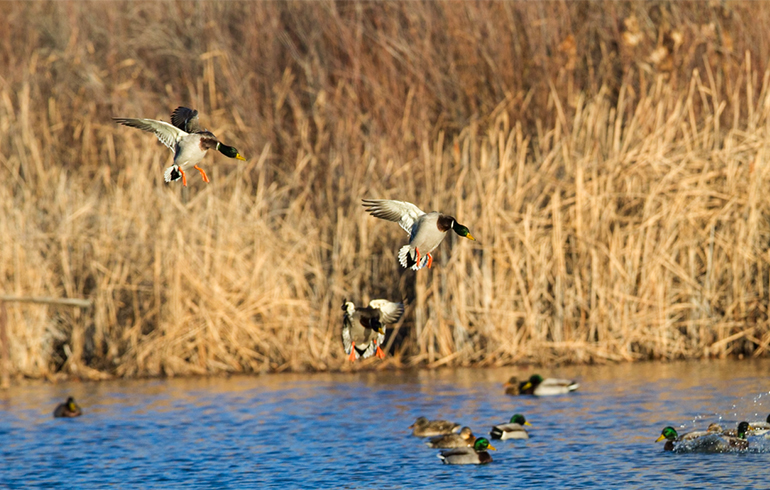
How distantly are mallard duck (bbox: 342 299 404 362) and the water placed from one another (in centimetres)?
131

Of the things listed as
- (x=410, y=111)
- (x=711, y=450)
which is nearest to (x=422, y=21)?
(x=410, y=111)

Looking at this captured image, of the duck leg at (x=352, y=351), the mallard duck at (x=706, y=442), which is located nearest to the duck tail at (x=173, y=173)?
the duck leg at (x=352, y=351)

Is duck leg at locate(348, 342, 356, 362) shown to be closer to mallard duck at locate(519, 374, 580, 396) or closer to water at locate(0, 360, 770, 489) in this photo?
water at locate(0, 360, 770, 489)

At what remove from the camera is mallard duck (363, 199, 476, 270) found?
697 centimetres

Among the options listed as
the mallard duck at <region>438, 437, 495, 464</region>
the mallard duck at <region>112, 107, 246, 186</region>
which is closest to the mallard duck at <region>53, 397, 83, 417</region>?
the mallard duck at <region>438, 437, 495, 464</region>

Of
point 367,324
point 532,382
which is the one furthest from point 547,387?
point 367,324

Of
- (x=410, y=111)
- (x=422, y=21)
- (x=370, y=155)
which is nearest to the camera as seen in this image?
(x=370, y=155)

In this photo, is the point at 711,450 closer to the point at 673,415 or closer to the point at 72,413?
the point at 673,415

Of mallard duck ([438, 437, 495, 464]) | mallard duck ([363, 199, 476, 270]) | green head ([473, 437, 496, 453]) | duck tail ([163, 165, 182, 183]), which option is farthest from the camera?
green head ([473, 437, 496, 453])

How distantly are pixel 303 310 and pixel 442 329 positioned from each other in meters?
1.68

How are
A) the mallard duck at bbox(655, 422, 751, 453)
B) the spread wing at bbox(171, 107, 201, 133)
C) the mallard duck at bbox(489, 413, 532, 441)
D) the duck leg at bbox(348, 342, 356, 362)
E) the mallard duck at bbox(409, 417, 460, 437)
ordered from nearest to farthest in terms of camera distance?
the spread wing at bbox(171, 107, 201, 133) < the duck leg at bbox(348, 342, 356, 362) < the mallard duck at bbox(655, 422, 751, 453) < the mallard duck at bbox(489, 413, 532, 441) < the mallard duck at bbox(409, 417, 460, 437)

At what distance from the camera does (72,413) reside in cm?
1212

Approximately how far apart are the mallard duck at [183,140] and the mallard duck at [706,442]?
4785 millimetres

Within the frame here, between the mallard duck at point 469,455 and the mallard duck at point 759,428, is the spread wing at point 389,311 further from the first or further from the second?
the mallard duck at point 759,428
